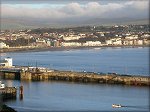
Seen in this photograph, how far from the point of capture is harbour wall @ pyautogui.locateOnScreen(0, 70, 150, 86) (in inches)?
1129

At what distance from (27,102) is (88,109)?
2.78 meters

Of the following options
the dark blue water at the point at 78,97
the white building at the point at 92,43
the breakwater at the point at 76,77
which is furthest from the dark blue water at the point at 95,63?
the white building at the point at 92,43

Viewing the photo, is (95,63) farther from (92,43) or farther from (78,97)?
(92,43)

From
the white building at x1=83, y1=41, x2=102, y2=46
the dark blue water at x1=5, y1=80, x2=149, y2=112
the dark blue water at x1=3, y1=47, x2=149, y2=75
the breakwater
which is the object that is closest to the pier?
the dark blue water at x1=5, y1=80, x2=149, y2=112

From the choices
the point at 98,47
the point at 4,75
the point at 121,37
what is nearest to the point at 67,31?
the point at 121,37

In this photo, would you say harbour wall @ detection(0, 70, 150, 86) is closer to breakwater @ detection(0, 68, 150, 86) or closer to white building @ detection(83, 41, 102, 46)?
breakwater @ detection(0, 68, 150, 86)

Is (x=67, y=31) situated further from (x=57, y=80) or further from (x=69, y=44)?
(x=57, y=80)

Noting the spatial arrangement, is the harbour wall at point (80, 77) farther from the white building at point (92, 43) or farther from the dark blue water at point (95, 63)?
the white building at point (92, 43)

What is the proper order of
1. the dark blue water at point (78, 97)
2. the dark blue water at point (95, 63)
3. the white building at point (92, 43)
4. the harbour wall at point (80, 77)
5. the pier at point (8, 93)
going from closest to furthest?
the dark blue water at point (78, 97) < the pier at point (8, 93) < the harbour wall at point (80, 77) < the dark blue water at point (95, 63) < the white building at point (92, 43)

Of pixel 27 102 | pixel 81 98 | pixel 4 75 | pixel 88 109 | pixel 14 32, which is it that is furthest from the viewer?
pixel 14 32

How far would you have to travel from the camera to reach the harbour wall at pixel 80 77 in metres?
28.7

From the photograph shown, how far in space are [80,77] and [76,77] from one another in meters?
0.31

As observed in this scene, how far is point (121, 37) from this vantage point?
11638 centimetres

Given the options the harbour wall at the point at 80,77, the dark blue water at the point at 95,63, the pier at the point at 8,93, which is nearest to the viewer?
the pier at the point at 8,93
